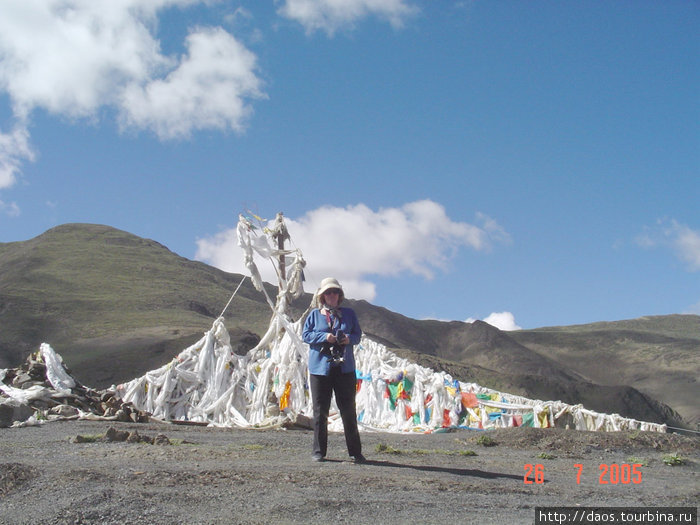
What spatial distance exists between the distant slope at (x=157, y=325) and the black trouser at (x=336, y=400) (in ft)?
90.8

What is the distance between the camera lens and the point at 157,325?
52.6 meters

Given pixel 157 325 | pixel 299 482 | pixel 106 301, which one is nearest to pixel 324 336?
pixel 299 482

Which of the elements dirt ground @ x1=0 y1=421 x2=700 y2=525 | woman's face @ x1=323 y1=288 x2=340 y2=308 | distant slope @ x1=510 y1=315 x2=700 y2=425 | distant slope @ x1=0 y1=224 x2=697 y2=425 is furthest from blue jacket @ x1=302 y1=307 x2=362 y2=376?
distant slope @ x1=510 y1=315 x2=700 y2=425

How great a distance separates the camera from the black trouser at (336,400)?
19.4 feet

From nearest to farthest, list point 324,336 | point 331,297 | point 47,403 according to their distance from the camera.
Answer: point 324,336, point 331,297, point 47,403

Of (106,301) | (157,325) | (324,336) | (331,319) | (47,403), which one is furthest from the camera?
(106,301)

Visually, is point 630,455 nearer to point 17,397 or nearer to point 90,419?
point 90,419

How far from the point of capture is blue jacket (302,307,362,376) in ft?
19.5

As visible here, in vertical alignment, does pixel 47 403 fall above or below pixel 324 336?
below

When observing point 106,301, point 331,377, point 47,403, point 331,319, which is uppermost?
point 106,301

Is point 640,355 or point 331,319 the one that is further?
point 640,355

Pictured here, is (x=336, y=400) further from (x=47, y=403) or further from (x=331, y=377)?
(x=47, y=403)
